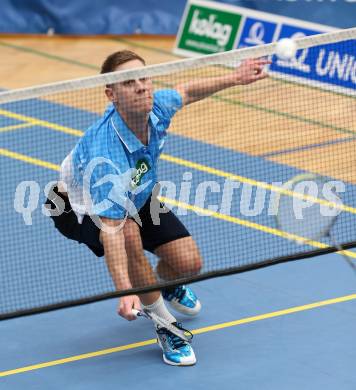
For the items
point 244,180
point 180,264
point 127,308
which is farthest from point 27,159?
point 127,308

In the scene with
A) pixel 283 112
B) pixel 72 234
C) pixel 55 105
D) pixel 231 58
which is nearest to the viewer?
pixel 231 58

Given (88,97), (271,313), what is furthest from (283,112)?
(271,313)

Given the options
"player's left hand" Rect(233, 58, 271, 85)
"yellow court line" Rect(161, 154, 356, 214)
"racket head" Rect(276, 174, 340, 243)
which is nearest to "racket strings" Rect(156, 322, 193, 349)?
"racket head" Rect(276, 174, 340, 243)

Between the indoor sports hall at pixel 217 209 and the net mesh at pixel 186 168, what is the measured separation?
0.02 m

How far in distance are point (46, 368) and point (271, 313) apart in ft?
4.75

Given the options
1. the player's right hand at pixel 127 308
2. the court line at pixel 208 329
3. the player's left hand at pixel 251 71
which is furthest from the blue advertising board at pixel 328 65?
the player's right hand at pixel 127 308

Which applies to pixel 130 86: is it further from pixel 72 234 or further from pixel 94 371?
pixel 94 371

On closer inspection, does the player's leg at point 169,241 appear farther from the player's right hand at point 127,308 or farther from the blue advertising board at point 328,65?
the blue advertising board at point 328,65

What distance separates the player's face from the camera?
6.34 meters

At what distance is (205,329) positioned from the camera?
7.04 m

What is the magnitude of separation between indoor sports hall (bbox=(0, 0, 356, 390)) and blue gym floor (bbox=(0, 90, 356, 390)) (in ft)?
0.04

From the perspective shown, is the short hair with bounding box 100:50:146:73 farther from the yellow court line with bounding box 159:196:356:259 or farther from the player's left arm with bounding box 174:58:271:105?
the yellow court line with bounding box 159:196:356:259

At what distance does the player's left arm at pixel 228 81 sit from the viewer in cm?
640

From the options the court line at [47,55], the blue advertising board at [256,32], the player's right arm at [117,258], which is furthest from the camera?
the court line at [47,55]
